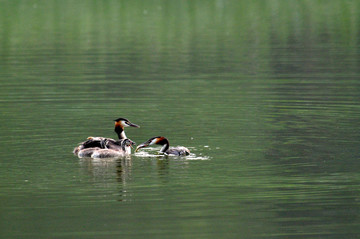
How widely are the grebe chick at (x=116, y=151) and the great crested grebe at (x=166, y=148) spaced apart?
0.23 meters

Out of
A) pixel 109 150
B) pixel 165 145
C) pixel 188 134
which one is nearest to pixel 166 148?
pixel 165 145

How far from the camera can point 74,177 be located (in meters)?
13.7

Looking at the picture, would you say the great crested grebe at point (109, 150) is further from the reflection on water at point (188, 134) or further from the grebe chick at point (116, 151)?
the reflection on water at point (188, 134)

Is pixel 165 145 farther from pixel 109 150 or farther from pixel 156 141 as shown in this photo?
pixel 109 150

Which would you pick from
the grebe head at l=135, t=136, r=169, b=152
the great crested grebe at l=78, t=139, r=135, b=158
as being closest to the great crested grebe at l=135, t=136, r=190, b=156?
the grebe head at l=135, t=136, r=169, b=152

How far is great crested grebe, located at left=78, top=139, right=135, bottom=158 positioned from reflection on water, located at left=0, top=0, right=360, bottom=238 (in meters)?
0.23

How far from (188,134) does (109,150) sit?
89.1 inches

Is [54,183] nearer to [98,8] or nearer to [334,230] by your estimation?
[334,230]

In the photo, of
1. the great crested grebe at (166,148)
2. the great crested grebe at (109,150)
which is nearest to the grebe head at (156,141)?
the great crested grebe at (166,148)

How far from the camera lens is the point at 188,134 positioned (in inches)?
682

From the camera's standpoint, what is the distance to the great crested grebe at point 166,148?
15.2 metres

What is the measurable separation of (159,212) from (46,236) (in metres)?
1.67

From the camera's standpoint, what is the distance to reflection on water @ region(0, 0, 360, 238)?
11.4 metres

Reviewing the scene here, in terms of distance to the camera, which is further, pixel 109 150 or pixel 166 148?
pixel 166 148
